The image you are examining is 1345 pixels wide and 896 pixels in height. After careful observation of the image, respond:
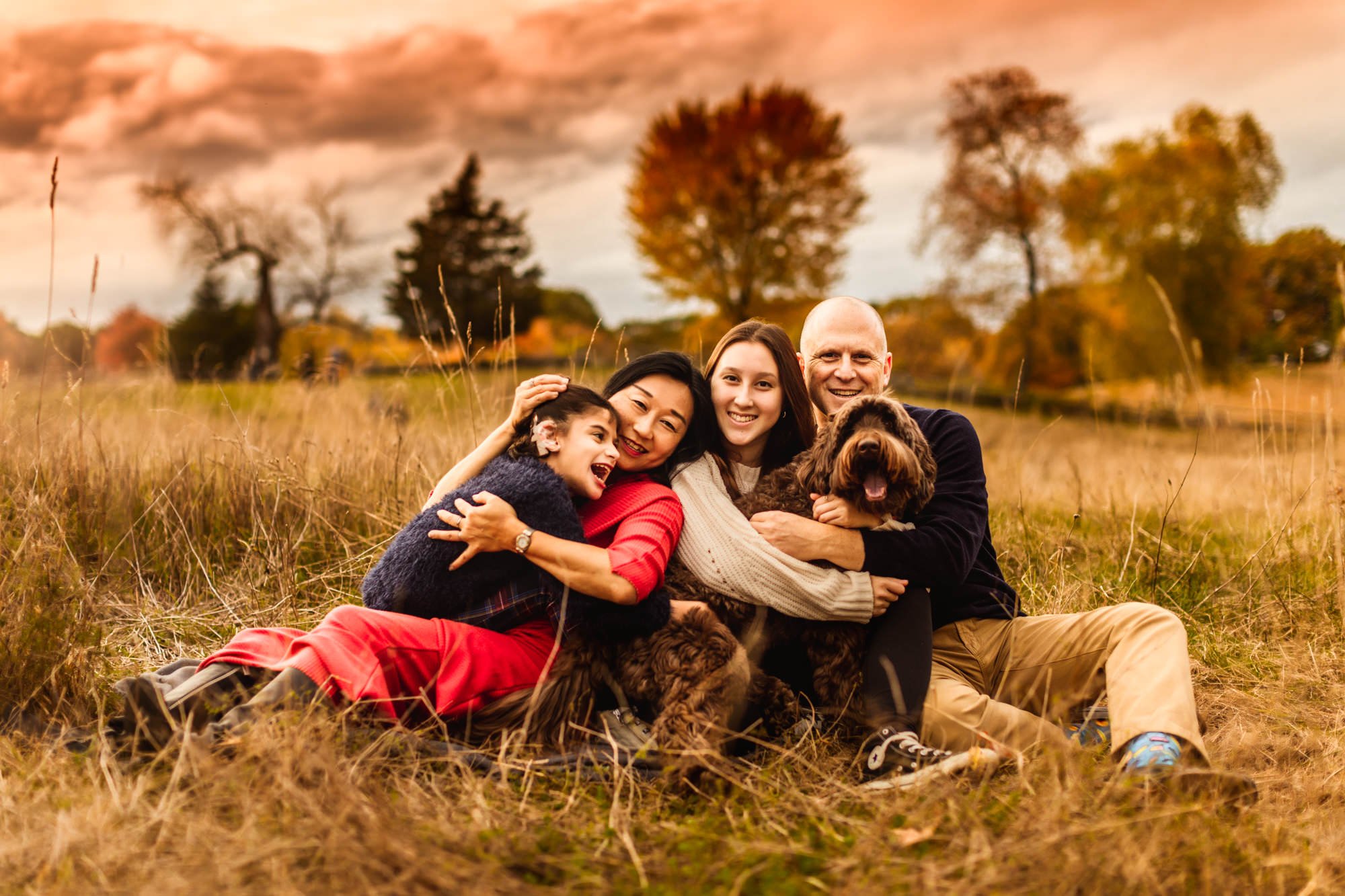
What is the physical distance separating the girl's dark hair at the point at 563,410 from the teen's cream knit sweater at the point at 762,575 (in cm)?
56

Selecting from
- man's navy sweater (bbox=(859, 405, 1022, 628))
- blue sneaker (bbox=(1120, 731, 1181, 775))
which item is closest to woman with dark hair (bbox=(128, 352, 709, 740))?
man's navy sweater (bbox=(859, 405, 1022, 628))

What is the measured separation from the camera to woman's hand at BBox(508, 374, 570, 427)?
316 centimetres

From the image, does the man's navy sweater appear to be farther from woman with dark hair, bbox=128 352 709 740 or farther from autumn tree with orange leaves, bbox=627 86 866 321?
autumn tree with orange leaves, bbox=627 86 866 321

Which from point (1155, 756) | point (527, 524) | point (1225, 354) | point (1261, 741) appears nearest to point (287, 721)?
point (527, 524)

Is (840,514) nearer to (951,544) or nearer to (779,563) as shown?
(779,563)

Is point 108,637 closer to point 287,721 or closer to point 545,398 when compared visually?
point 287,721

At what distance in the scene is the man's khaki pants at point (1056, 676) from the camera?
2.79 m

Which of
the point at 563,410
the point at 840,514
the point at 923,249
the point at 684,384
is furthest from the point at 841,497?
the point at 923,249

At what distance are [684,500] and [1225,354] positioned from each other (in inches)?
825

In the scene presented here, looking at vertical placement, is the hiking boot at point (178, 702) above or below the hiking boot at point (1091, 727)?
above

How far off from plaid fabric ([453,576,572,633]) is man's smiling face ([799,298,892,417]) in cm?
144

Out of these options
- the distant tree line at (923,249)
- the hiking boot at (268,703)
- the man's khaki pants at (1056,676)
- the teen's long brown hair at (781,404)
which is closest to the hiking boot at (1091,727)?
the man's khaki pants at (1056,676)

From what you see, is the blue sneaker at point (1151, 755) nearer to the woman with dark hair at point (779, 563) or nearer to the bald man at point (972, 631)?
the bald man at point (972, 631)

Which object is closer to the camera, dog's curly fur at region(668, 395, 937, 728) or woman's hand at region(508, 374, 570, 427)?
dog's curly fur at region(668, 395, 937, 728)
